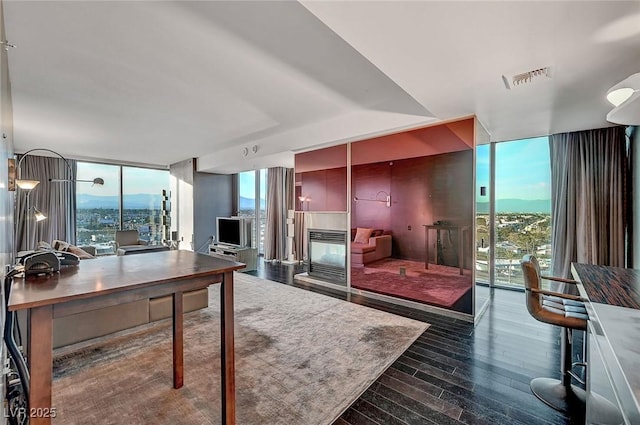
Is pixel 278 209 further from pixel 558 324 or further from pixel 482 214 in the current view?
pixel 558 324

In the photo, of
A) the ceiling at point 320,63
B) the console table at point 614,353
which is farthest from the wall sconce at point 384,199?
the console table at point 614,353

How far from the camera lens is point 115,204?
7.72m

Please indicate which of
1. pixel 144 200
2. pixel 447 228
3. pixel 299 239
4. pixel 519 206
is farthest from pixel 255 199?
pixel 519 206

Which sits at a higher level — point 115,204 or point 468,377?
point 115,204

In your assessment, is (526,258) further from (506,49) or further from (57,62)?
(57,62)

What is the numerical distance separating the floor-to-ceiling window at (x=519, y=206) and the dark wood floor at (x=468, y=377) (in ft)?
4.72

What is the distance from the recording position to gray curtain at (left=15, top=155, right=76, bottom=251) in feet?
20.8

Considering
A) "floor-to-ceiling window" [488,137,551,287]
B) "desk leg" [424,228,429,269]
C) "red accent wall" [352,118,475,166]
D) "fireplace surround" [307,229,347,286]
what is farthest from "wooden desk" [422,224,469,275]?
"fireplace surround" [307,229,347,286]

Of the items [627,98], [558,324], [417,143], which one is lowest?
[558,324]

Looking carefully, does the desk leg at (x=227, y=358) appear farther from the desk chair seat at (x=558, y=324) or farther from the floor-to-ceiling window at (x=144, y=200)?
the floor-to-ceiling window at (x=144, y=200)

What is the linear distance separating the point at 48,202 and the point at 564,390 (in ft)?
31.7

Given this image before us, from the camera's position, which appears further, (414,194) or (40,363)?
(414,194)

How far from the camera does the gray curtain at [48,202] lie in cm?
634

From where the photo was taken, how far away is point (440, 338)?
114 inches
